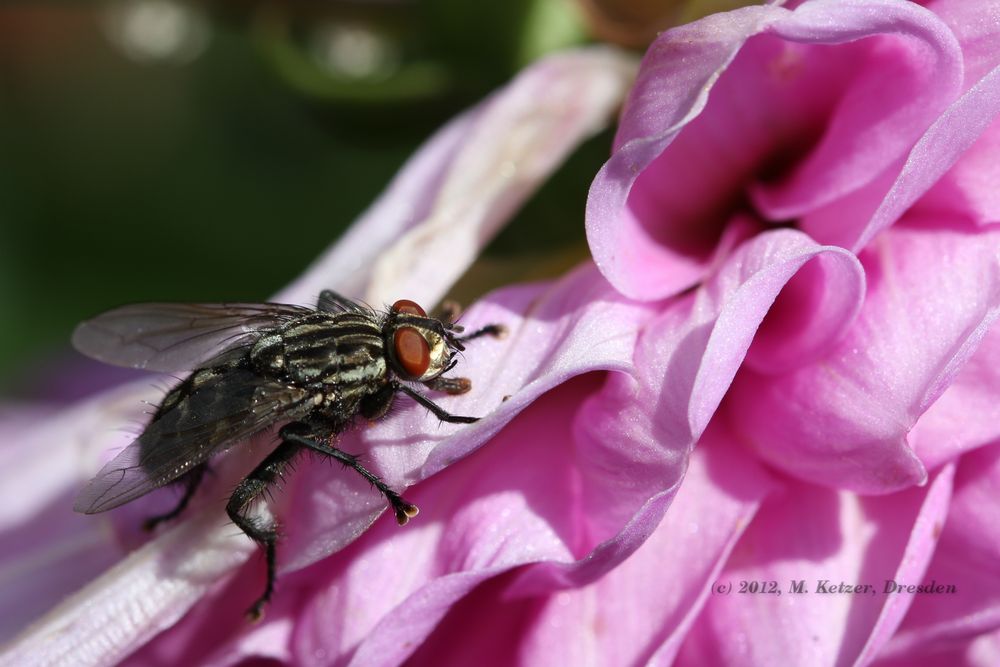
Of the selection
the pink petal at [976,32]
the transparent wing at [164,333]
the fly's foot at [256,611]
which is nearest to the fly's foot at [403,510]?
the fly's foot at [256,611]

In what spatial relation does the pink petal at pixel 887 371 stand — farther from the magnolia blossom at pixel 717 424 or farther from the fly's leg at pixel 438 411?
the fly's leg at pixel 438 411

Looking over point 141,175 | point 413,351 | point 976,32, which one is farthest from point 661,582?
point 141,175

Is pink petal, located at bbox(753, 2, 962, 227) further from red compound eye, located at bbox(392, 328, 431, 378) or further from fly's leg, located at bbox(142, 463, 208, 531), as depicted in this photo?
fly's leg, located at bbox(142, 463, 208, 531)

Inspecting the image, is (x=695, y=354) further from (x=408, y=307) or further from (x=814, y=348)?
(x=408, y=307)

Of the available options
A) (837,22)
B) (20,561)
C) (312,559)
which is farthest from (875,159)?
(20,561)

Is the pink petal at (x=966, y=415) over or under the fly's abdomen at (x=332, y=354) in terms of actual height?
under
